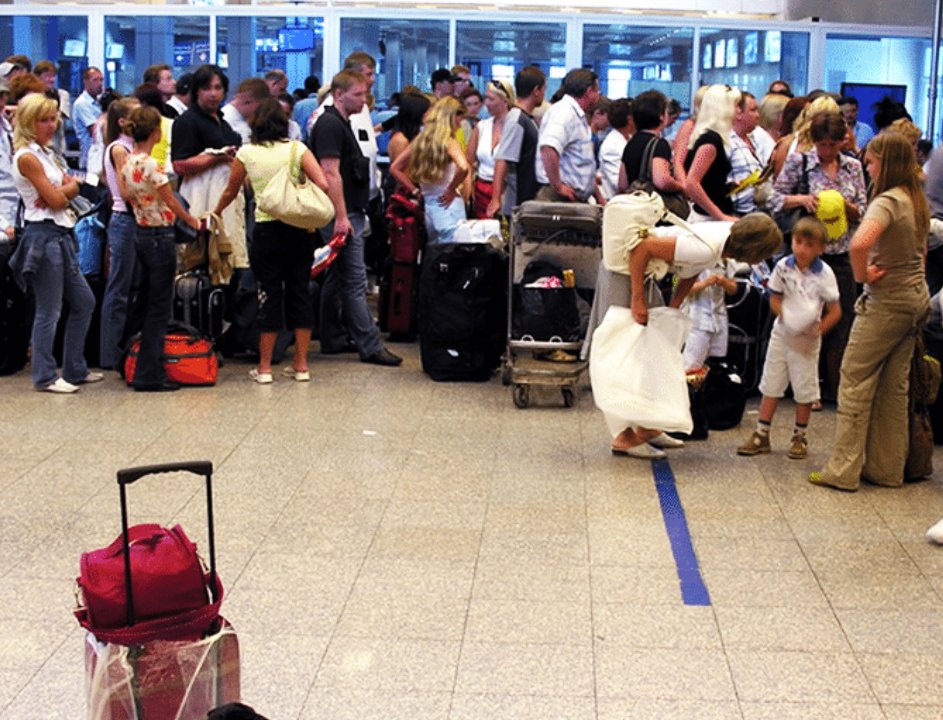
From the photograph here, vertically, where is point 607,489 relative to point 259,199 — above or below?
below

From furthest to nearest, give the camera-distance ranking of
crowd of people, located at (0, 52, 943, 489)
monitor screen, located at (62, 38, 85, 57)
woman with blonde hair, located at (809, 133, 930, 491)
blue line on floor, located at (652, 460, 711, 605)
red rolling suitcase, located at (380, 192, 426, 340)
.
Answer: monitor screen, located at (62, 38, 85, 57), red rolling suitcase, located at (380, 192, 426, 340), crowd of people, located at (0, 52, 943, 489), woman with blonde hair, located at (809, 133, 930, 491), blue line on floor, located at (652, 460, 711, 605)

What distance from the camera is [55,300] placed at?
8.54 m

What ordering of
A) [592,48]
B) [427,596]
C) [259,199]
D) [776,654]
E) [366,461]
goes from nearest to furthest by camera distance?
[776,654] → [427,596] → [366,461] → [259,199] → [592,48]

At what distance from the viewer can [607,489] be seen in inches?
265

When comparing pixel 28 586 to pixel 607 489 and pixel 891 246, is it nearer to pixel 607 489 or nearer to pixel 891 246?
pixel 607 489

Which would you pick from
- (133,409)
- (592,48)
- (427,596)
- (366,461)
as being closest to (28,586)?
(427,596)

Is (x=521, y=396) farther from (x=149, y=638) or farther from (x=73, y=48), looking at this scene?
(x=73, y=48)

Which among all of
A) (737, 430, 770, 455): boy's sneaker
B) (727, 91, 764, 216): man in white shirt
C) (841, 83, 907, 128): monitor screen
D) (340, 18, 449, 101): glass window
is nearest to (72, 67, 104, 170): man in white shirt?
(340, 18, 449, 101): glass window

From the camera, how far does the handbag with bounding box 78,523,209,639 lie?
3324 millimetres

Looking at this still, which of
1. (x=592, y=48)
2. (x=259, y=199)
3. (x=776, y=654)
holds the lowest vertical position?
(x=776, y=654)

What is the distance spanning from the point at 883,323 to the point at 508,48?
390 inches

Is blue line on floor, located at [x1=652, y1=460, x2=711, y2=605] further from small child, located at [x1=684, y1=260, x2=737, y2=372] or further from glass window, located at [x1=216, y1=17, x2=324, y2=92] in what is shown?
glass window, located at [x1=216, y1=17, x2=324, y2=92]

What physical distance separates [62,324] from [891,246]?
5.21 meters

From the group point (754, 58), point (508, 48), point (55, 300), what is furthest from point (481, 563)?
point (754, 58)
